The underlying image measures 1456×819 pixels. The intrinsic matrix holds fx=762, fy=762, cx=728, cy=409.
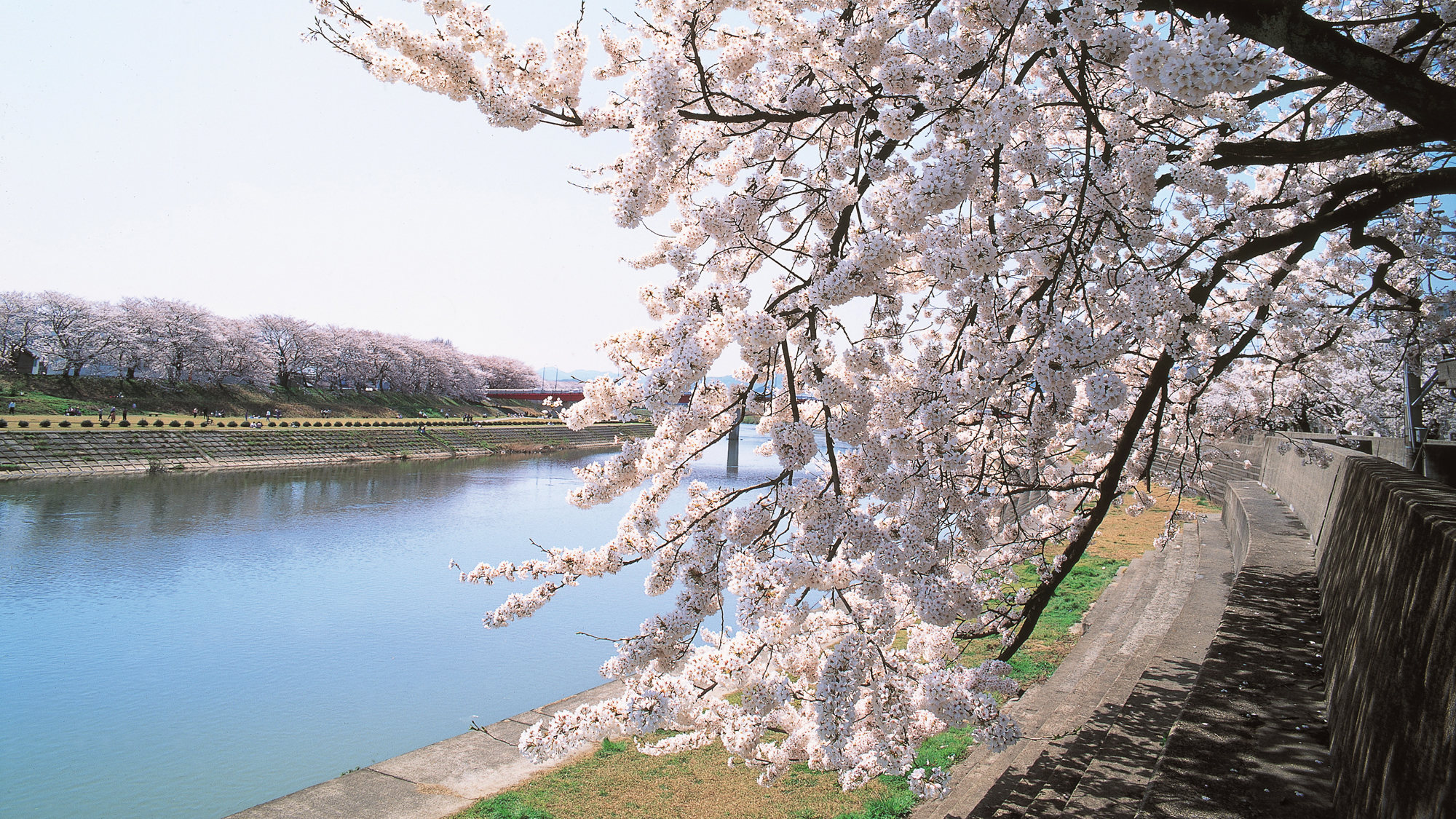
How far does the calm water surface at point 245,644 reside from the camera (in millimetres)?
9500

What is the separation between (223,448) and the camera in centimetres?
3644

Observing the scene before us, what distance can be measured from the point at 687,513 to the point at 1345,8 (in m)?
7.28

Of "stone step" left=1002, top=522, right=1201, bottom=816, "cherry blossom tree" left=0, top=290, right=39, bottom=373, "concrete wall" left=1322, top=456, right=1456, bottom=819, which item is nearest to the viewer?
"concrete wall" left=1322, top=456, right=1456, bottom=819

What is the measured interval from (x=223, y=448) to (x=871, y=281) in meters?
41.5

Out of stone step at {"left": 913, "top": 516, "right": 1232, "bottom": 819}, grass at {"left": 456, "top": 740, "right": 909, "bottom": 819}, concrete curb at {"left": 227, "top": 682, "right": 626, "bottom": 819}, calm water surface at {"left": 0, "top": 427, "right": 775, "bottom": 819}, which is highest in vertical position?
stone step at {"left": 913, "top": 516, "right": 1232, "bottom": 819}

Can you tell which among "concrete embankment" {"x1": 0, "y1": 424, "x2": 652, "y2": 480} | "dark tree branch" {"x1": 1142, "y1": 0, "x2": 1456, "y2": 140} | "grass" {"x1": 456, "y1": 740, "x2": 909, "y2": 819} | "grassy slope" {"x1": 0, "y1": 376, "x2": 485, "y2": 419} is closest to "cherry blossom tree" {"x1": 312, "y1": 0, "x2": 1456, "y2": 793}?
"dark tree branch" {"x1": 1142, "y1": 0, "x2": 1456, "y2": 140}

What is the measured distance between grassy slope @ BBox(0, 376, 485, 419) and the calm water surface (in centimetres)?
1824

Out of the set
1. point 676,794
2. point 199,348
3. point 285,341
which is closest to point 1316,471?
point 676,794

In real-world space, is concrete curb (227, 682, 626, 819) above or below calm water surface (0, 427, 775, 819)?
above

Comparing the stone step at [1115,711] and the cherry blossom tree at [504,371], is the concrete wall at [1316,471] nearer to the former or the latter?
the stone step at [1115,711]

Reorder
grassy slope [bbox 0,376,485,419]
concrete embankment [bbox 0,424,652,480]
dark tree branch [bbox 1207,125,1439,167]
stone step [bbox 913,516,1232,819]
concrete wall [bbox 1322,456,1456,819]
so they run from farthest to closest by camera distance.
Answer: grassy slope [bbox 0,376,485,419] → concrete embankment [bbox 0,424,652,480] → stone step [bbox 913,516,1232,819] → dark tree branch [bbox 1207,125,1439,167] → concrete wall [bbox 1322,456,1456,819]

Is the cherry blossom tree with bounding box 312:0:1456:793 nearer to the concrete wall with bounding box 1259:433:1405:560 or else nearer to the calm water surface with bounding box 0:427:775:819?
the concrete wall with bounding box 1259:433:1405:560

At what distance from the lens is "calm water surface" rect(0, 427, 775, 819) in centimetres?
950

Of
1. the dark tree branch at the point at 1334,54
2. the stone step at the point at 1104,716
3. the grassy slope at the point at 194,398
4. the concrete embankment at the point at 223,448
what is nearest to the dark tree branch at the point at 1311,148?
the dark tree branch at the point at 1334,54
